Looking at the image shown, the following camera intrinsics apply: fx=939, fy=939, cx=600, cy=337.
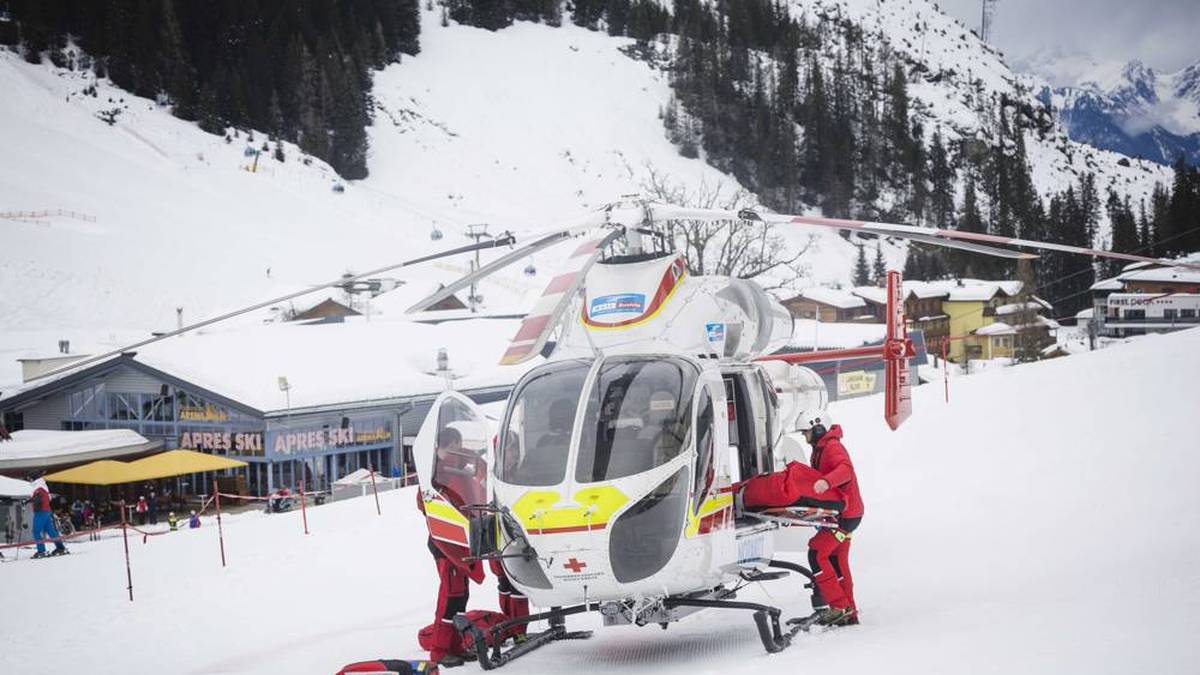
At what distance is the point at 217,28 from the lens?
325 feet

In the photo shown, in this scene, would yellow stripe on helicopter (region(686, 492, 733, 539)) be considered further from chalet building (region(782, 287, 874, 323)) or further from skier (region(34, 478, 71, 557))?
chalet building (region(782, 287, 874, 323))

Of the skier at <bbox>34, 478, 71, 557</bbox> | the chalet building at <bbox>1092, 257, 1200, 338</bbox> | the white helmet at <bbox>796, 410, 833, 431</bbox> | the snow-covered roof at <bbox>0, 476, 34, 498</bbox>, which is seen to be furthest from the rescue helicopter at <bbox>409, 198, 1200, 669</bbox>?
the chalet building at <bbox>1092, 257, 1200, 338</bbox>

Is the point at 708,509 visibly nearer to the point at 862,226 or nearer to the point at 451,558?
the point at 451,558

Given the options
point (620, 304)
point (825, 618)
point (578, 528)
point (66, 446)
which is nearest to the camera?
point (578, 528)

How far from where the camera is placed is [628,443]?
680cm

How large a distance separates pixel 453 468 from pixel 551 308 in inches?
71.3

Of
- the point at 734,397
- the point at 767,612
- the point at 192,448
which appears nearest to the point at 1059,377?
the point at 734,397

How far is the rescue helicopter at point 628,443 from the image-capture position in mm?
6594

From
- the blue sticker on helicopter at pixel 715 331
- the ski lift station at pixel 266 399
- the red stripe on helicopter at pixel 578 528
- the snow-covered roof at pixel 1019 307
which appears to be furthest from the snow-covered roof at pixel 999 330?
the red stripe on helicopter at pixel 578 528

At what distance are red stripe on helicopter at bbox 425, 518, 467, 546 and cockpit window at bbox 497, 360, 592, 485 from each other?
70cm

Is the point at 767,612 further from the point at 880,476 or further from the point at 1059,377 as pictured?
the point at 1059,377

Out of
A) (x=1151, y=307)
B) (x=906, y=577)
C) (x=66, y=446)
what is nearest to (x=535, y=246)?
(x=906, y=577)

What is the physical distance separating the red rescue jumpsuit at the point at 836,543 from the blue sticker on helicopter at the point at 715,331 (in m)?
1.27

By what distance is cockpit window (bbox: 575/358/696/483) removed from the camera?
6.70 m
